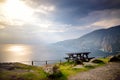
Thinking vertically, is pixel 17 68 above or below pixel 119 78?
above

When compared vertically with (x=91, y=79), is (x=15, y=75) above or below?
above

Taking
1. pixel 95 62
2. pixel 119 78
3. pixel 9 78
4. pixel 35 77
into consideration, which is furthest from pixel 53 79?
pixel 95 62

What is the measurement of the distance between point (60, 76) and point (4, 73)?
7.52 m

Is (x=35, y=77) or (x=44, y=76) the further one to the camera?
(x=44, y=76)

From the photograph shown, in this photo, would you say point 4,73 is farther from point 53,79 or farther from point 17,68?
point 53,79

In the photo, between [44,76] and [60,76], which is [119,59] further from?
[44,76]

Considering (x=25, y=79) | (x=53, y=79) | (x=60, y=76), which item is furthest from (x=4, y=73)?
(x=60, y=76)

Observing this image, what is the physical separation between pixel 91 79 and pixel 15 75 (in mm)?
9550

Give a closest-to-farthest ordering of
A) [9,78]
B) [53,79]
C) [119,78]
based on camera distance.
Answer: [9,78] < [119,78] < [53,79]

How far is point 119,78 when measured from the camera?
690 inches

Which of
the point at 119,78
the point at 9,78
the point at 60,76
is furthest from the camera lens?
the point at 60,76

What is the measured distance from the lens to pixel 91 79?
18.3 metres

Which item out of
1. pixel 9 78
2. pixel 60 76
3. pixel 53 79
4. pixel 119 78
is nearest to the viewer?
pixel 9 78

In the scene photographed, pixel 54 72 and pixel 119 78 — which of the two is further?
pixel 54 72
